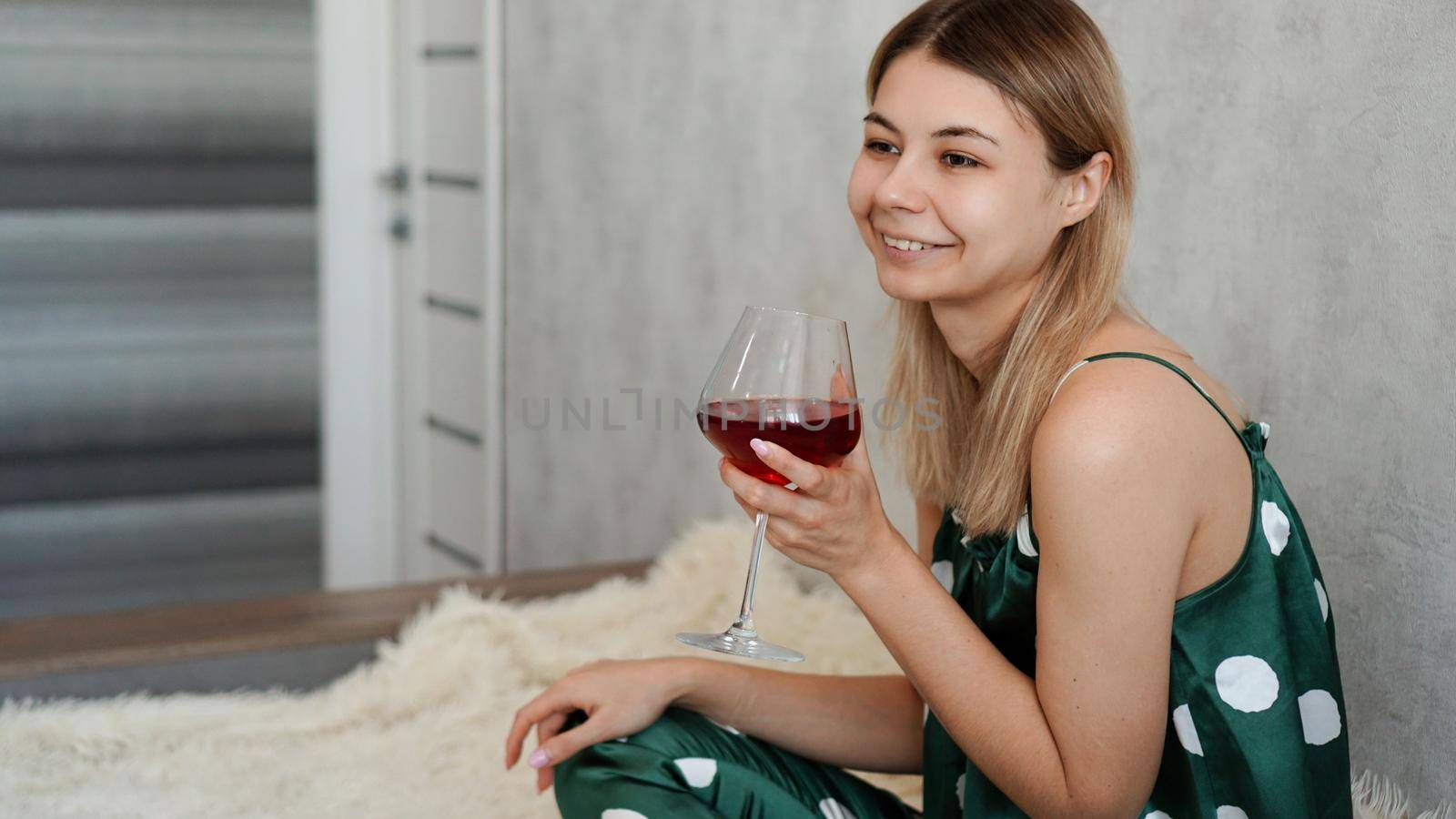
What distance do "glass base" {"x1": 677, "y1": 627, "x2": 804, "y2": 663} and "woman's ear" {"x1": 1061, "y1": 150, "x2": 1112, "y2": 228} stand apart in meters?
0.46

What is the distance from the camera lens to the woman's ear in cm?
124

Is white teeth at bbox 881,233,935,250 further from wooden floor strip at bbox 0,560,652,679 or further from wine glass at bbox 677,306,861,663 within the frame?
wooden floor strip at bbox 0,560,652,679

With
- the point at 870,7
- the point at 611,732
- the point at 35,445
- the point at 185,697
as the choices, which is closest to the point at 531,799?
the point at 611,732

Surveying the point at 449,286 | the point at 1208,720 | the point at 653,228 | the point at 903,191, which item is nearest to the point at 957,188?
the point at 903,191

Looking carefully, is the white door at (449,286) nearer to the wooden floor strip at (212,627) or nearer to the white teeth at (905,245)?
the wooden floor strip at (212,627)

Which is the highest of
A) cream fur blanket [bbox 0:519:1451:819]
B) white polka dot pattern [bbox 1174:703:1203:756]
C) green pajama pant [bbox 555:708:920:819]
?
white polka dot pattern [bbox 1174:703:1203:756]

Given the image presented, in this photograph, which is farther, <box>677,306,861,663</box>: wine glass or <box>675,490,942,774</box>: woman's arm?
<box>675,490,942,774</box>: woman's arm

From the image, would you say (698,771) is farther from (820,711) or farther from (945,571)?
(945,571)

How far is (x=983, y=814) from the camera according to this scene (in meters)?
1.28

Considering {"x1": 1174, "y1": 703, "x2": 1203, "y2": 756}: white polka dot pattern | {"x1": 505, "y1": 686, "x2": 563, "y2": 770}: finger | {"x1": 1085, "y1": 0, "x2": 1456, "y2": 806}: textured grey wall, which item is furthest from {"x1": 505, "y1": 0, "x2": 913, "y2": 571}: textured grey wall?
{"x1": 1174, "y1": 703, "x2": 1203, "y2": 756}: white polka dot pattern

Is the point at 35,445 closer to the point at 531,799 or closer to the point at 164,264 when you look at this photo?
the point at 164,264

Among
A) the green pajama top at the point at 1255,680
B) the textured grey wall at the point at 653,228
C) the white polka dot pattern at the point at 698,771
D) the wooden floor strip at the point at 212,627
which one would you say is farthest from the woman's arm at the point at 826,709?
the wooden floor strip at the point at 212,627

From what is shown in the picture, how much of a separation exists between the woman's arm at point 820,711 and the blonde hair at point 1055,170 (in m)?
0.29

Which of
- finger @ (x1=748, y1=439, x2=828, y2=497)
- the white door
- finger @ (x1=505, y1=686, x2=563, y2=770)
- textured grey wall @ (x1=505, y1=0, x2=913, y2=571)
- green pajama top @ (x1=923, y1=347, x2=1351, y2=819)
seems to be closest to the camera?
finger @ (x1=748, y1=439, x2=828, y2=497)
